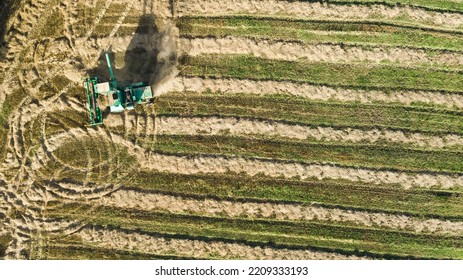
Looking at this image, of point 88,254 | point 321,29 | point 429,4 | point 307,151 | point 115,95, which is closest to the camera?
point 115,95

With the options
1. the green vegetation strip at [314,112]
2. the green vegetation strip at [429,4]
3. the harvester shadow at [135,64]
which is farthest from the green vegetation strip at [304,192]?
the green vegetation strip at [429,4]

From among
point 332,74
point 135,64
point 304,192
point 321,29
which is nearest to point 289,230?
point 304,192

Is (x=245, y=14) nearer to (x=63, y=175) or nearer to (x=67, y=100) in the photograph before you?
(x=67, y=100)

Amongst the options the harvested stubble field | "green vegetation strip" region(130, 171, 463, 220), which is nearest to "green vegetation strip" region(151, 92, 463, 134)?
the harvested stubble field

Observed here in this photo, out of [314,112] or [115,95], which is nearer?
[115,95]

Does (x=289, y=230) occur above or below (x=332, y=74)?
below

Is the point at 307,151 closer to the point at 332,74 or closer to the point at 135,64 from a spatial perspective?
the point at 332,74

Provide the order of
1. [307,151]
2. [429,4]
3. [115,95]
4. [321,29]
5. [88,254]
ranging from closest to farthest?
[115,95], [88,254], [307,151], [321,29], [429,4]

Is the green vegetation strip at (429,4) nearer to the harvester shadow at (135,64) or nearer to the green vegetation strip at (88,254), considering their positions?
the harvester shadow at (135,64)
